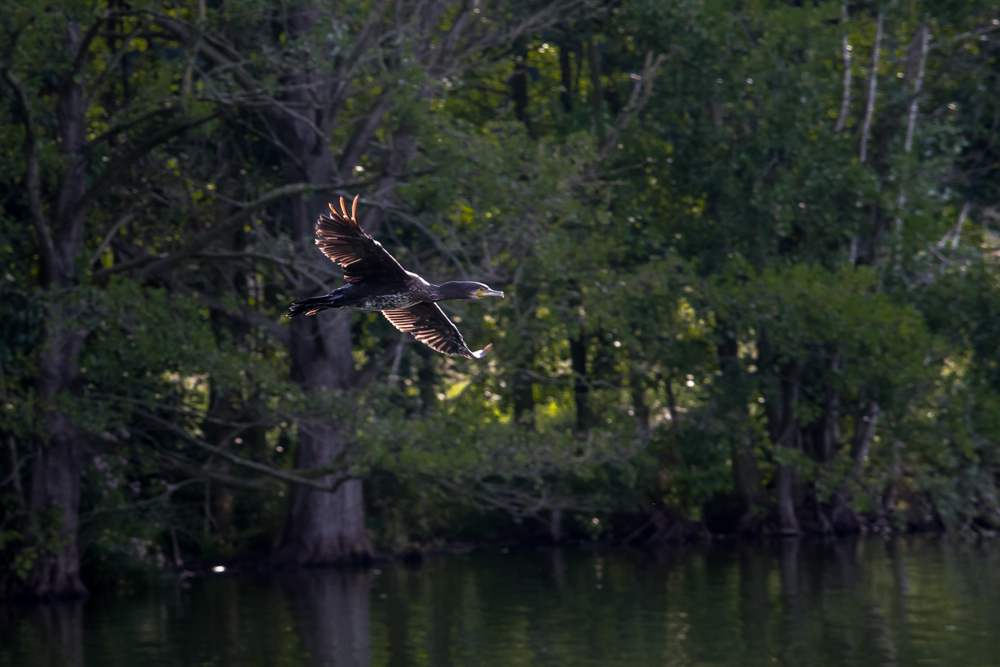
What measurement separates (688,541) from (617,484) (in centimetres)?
243

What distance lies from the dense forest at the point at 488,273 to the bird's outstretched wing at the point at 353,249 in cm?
827

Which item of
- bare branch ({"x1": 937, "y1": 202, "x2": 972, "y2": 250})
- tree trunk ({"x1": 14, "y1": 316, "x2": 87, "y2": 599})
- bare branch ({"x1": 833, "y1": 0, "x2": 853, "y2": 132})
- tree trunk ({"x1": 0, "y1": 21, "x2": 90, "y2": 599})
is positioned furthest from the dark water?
bare branch ({"x1": 833, "y1": 0, "x2": 853, "y2": 132})

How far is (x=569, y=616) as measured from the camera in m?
16.6

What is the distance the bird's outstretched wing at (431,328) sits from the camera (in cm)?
977

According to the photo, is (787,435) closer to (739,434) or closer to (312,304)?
(739,434)

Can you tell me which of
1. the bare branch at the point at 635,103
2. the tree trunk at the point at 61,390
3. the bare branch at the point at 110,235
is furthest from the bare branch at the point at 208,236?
the bare branch at the point at 635,103

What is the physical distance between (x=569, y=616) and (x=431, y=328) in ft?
25.6

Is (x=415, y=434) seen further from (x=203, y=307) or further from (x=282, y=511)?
(x=282, y=511)

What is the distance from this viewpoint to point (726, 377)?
76.3ft

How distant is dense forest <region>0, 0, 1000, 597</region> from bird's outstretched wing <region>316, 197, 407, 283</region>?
827 centimetres

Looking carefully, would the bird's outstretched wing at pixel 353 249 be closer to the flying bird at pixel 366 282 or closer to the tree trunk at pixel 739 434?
the flying bird at pixel 366 282

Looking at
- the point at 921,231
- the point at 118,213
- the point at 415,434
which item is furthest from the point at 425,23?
the point at 921,231

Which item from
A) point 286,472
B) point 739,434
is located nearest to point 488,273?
point 286,472

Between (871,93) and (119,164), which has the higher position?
(871,93)
